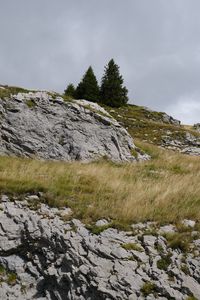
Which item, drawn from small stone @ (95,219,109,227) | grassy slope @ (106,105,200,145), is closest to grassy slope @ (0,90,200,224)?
small stone @ (95,219,109,227)

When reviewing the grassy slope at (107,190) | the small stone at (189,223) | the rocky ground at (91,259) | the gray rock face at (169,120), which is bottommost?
the rocky ground at (91,259)

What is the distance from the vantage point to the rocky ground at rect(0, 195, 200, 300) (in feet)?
30.2

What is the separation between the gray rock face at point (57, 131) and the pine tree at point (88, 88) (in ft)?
119

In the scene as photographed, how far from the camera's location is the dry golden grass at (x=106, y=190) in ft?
39.1

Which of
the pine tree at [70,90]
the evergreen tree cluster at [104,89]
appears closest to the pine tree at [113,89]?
the evergreen tree cluster at [104,89]

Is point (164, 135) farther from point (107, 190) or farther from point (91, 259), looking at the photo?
point (91, 259)

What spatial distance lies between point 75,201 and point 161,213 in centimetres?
276

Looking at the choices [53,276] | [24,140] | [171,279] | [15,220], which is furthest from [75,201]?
[24,140]

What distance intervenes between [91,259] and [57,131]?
43.1 feet

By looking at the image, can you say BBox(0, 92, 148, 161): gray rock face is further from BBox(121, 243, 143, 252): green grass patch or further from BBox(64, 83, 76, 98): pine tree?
BBox(64, 83, 76, 98): pine tree

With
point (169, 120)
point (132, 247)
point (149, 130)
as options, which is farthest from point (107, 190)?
point (169, 120)

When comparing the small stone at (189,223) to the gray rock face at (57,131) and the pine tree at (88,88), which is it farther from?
the pine tree at (88,88)

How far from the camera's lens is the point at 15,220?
11625mm

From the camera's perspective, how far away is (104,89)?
64938 millimetres
